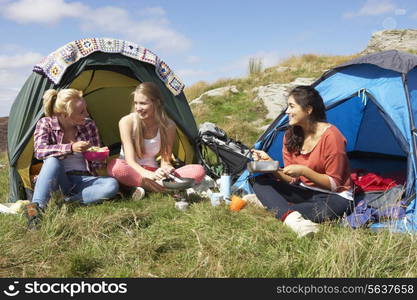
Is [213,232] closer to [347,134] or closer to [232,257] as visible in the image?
[232,257]

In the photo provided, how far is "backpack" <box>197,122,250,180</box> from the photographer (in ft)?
15.5

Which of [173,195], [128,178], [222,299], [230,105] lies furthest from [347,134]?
[230,105]

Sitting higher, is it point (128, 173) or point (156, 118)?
point (156, 118)

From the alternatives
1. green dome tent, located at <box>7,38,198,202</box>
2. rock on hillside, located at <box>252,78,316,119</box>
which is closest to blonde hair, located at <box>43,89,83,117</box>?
green dome tent, located at <box>7,38,198,202</box>

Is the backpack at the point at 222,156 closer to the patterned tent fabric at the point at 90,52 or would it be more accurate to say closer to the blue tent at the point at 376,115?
the blue tent at the point at 376,115

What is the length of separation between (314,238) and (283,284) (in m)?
0.67

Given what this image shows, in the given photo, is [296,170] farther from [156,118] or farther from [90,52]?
[90,52]

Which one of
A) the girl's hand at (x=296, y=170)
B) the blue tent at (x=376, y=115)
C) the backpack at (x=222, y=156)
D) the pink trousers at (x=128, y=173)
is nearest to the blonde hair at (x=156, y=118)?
the pink trousers at (x=128, y=173)

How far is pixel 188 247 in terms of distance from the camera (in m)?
2.74

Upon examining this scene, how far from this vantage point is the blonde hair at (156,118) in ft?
12.6

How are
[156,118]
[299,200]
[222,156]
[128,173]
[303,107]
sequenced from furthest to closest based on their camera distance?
1. [222,156]
2. [156,118]
3. [128,173]
4. [299,200]
5. [303,107]

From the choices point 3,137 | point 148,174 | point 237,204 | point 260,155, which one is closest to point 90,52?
point 148,174

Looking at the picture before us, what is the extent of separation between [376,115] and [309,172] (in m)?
2.27

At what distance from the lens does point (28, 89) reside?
13.5ft
